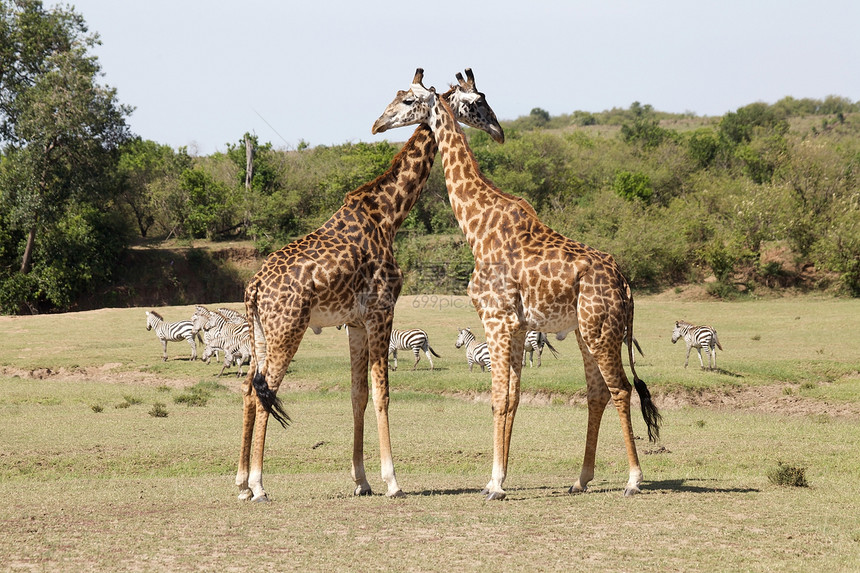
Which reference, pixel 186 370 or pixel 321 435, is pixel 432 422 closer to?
pixel 321 435

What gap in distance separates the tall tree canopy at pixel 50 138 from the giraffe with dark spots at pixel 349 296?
3518 centimetres

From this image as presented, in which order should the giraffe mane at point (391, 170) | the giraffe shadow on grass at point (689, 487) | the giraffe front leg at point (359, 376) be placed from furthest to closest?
the giraffe mane at point (391, 170), the giraffe front leg at point (359, 376), the giraffe shadow on grass at point (689, 487)

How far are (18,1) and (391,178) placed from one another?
42.3 metres

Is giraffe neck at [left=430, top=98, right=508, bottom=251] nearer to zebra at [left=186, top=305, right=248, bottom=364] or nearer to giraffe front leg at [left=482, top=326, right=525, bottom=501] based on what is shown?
giraffe front leg at [left=482, top=326, right=525, bottom=501]

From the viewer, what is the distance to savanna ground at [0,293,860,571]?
732 centimetres

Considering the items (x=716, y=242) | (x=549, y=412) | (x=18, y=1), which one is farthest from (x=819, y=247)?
(x=18, y=1)

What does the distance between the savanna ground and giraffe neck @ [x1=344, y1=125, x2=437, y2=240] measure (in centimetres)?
330

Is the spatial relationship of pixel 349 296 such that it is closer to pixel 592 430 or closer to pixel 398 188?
pixel 398 188

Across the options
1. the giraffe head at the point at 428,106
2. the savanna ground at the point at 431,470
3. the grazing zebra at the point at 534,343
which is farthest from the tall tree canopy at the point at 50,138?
the giraffe head at the point at 428,106

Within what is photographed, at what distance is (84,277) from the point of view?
45562 mm

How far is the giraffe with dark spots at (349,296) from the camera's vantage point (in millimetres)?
9730

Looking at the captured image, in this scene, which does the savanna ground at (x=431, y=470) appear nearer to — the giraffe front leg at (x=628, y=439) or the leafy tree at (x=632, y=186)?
the giraffe front leg at (x=628, y=439)

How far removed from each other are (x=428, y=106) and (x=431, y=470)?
517cm

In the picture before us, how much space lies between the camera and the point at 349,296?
10.1 metres
